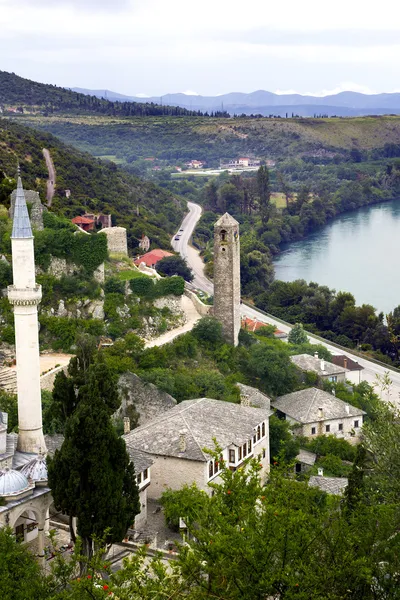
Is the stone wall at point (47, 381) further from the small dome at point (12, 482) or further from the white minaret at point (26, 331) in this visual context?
the small dome at point (12, 482)

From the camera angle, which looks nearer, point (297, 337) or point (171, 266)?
point (297, 337)

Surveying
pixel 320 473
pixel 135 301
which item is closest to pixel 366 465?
pixel 320 473

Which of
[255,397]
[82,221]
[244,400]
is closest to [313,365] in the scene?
[255,397]

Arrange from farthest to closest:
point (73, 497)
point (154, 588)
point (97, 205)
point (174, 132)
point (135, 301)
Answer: point (174, 132)
point (97, 205)
point (135, 301)
point (73, 497)
point (154, 588)

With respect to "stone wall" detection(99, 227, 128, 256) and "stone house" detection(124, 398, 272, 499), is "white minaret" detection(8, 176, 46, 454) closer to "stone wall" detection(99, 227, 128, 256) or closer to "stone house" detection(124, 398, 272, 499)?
"stone house" detection(124, 398, 272, 499)

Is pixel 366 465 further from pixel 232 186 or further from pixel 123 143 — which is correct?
pixel 123 143

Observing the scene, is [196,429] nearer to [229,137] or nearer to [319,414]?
[319,414]
